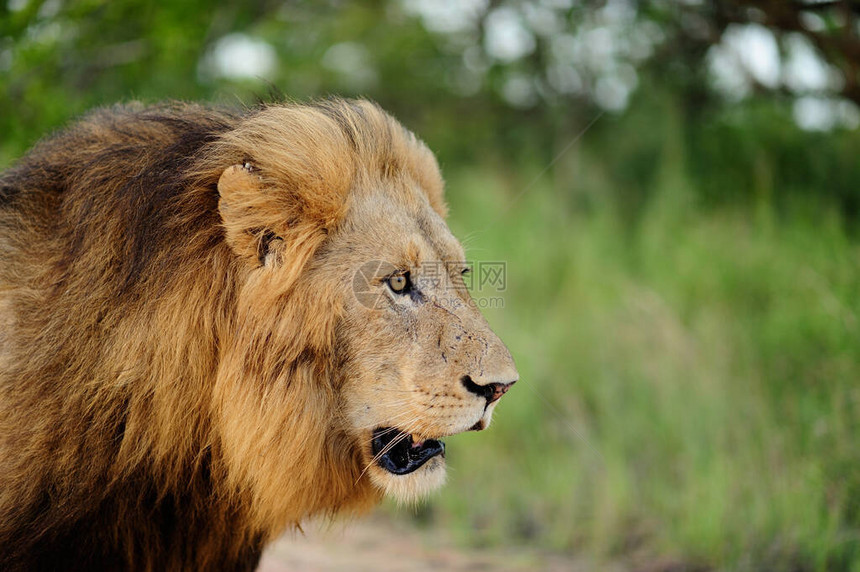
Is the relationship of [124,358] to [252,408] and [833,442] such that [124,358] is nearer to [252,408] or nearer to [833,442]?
[252,408]

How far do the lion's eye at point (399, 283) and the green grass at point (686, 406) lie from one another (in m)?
1.07

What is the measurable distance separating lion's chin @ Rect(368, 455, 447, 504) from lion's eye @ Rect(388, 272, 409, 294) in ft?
1.93

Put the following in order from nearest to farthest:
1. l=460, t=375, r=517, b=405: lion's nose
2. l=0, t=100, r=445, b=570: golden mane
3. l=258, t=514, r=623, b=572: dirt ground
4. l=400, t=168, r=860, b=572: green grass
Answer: l=0, t=100, r=445, b=570: golden mane
l=460, t=375, r=517, b=405: lion's nose
l=400, t=168, r=860, b=572: green grass
l=258, t=514, r=623, b=572: dirt ground

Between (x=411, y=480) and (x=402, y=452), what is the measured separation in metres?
0.10

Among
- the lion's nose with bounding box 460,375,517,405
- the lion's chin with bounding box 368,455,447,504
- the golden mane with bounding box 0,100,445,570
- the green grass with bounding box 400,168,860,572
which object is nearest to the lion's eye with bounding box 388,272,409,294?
the golden mane with bounding box 0,100,445,570

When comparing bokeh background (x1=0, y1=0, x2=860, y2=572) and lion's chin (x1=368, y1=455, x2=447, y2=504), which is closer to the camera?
lion's chin (x1=368, y1=455, x2=447, y2=504)

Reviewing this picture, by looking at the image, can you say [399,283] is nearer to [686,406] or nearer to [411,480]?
[411,480]

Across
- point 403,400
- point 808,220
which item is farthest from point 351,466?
point 808,220

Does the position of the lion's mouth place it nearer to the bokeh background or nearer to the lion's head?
the lion's head

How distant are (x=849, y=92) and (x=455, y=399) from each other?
5.40 meters

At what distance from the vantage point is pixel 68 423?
2.50m

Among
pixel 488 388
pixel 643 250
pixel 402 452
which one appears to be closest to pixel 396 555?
pixel 402 452

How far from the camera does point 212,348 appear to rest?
2637mm

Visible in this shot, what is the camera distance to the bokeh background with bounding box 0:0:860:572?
473 centimetres
